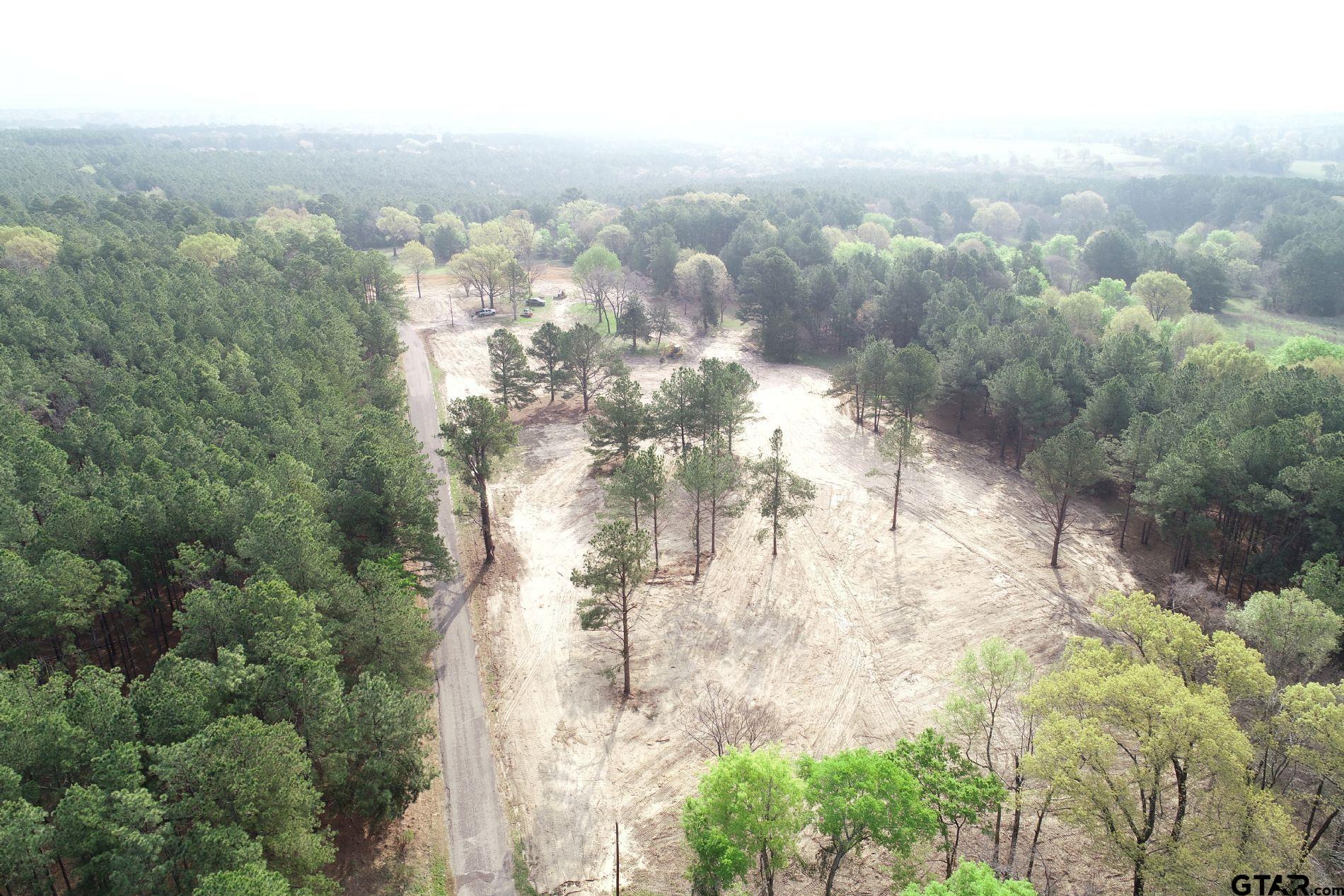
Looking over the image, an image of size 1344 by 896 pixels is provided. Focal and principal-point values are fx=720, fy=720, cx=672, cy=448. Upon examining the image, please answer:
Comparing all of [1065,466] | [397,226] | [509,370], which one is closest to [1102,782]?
[1065,466]

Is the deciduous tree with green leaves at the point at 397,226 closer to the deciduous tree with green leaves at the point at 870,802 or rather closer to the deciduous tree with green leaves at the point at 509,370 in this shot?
the deciduous tree with green leaves at the point at 509,370

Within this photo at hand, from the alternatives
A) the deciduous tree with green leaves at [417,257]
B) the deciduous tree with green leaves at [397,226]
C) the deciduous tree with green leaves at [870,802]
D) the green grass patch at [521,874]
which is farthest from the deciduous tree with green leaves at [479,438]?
the deciduous tree with green leaves at [397,226]

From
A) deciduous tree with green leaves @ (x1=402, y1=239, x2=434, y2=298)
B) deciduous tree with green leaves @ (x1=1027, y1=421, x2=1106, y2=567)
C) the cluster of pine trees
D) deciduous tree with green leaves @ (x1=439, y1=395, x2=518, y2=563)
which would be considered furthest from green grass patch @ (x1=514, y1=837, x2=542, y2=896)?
deciduous tree with green leaves @ (x1=402, y1=239, x2=434, y2=298)

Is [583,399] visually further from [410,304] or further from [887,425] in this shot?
[410,304]

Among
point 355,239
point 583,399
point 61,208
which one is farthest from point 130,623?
point 355,239

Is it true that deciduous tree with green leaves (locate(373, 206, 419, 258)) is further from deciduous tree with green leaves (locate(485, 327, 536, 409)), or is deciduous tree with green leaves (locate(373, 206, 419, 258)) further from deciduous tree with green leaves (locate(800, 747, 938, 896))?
deciduous tree with green leaves (locate(800, 747, 938, 896))

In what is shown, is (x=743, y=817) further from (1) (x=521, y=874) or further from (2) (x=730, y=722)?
(2) (x=730, y=722)
